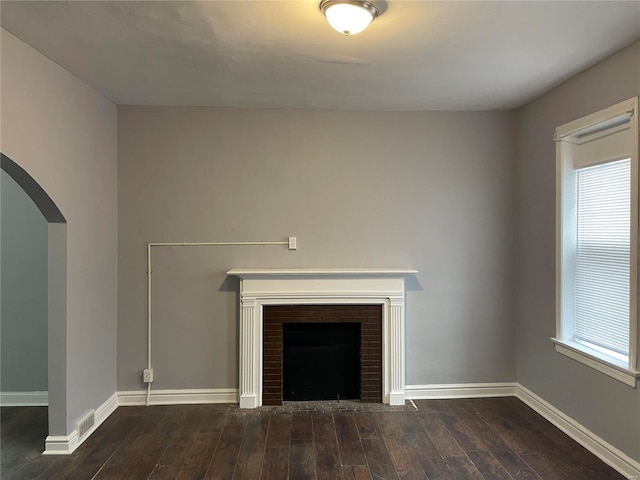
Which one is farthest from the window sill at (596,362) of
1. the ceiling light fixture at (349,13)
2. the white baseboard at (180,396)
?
the white baseboard at (180,396)

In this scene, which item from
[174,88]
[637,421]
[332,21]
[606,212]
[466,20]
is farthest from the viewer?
[174,88]

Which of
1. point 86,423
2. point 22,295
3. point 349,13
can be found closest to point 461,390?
point 86,423

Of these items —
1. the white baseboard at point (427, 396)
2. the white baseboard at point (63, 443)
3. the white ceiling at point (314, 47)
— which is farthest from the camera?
the white baseboard at point (427, 396)

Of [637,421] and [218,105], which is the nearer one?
[637,421]

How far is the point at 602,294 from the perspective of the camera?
8.70 feet

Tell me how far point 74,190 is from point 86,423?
1.63 m

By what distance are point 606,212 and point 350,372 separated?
7.37 ft

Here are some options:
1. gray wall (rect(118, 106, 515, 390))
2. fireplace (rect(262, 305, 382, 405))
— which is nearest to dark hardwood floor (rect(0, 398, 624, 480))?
fireplace (rect(262, 305, 382, 405))

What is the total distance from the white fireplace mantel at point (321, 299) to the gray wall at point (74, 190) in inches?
40.2

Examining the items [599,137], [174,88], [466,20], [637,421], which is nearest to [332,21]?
[466,20]

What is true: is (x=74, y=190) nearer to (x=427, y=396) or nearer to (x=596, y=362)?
(x=427, y=396)

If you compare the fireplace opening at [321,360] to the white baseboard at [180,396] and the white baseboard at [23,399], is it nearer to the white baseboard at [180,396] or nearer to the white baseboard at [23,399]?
the white baseboard at [180,396]

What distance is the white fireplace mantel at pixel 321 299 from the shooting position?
3305 mm

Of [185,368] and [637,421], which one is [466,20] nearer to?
[637,421]
